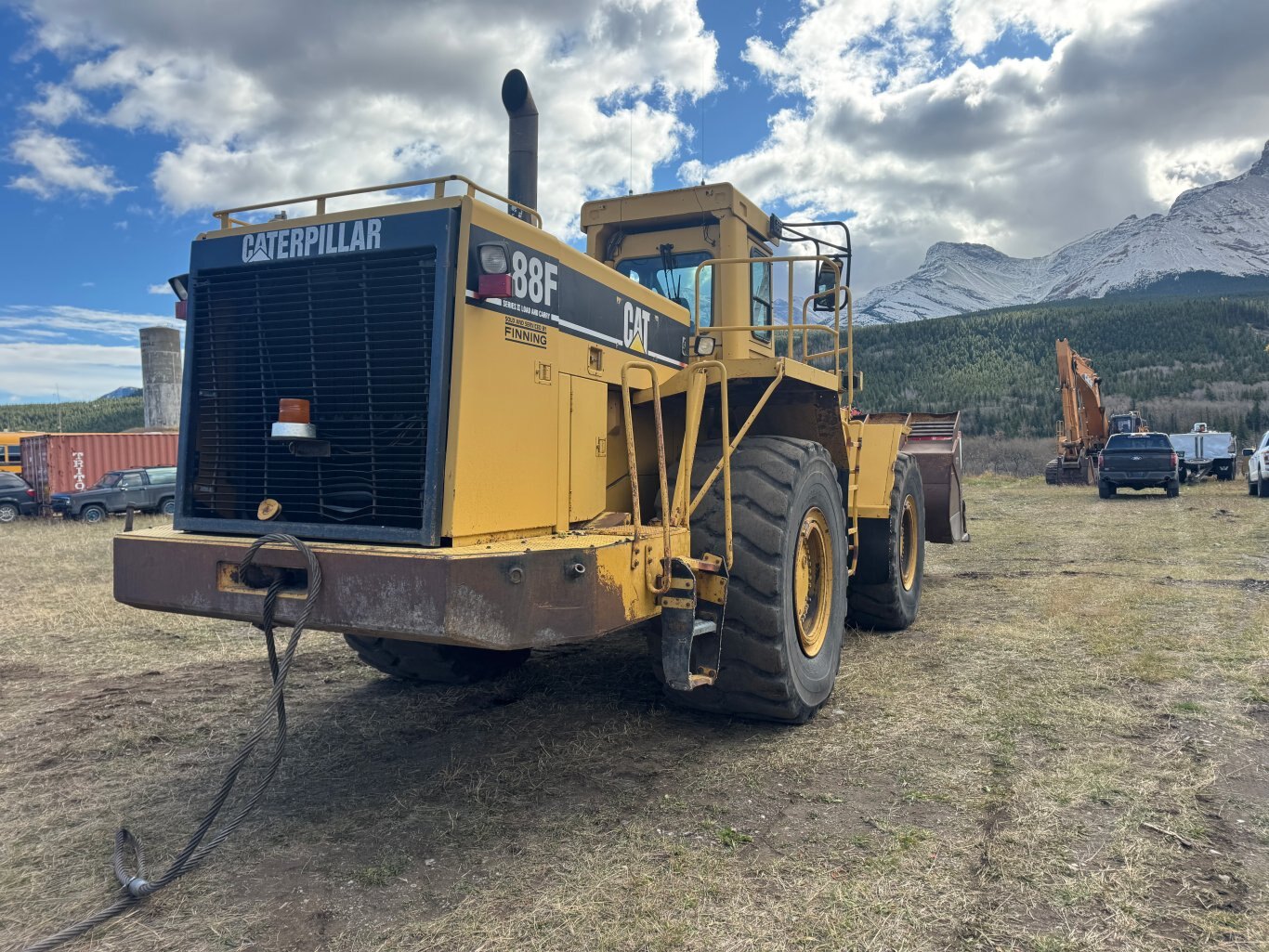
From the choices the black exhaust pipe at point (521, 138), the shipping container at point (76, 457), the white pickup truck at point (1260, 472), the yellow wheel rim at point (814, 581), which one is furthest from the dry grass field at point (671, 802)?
the shipping container at point (76, 457)

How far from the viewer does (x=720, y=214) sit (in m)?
6.02

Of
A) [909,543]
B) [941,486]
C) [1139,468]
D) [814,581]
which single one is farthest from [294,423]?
[1139,468]

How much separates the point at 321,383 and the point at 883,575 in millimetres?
4665

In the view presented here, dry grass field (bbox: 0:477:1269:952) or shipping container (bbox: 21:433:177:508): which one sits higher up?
shipping container (bbox: 21:433:177:508)

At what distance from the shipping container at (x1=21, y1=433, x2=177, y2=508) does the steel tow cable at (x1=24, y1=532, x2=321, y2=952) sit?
83.1 feet

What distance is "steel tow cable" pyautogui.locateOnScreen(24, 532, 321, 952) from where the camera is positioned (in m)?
3.02

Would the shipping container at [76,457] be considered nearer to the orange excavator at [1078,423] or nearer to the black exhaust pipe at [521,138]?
the black exhaust pipe at [521,138]

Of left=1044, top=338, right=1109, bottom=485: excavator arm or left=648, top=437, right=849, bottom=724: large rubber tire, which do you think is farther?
left=1044, top=338, right=1109, bottom=485: excavator arm

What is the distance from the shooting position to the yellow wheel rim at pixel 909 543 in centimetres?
765

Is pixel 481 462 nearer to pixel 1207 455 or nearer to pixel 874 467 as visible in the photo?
pixel 874 467

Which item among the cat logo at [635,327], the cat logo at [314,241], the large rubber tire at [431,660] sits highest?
the cat logo at [314,241]

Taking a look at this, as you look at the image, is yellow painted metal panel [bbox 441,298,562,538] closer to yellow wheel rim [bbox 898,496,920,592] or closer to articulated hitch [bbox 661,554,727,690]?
articulated hitch [bbox 661,554,727,690]

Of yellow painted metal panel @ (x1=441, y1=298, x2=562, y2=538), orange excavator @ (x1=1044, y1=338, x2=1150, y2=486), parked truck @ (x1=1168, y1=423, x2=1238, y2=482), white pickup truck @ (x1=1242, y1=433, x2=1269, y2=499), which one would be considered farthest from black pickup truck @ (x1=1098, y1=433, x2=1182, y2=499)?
yellow painted metal panel @ (x1=441, y1=298, x2=562, y2=538)

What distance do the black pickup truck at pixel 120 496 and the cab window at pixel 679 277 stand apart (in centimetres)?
2039
